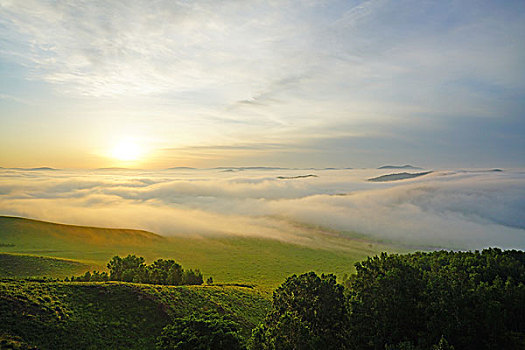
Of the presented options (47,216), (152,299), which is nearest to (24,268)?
(152,299)

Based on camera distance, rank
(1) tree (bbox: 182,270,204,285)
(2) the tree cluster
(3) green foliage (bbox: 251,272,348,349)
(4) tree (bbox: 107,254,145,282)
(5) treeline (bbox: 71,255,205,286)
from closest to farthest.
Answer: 1. (2) the tree cluster
2. (3) green foliage (bbox: 251,272,348,349)
3. (5) treeline (bbox: 71,255,205,286)
4. (4) tree (bbox: 107,254,145,282)
5. (1) tree (bbox: 182,270,204,285)

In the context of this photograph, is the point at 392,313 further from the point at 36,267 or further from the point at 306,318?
the point at 36,267

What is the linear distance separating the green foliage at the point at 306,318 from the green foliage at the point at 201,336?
3.18m

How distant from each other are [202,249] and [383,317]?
141m

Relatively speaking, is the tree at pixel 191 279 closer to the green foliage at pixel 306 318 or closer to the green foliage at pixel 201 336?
the green foliage at pixel 201 336

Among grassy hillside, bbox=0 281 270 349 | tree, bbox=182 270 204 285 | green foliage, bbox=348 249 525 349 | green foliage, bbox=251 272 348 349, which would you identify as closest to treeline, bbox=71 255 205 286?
tree, bbox=182 270 204 285

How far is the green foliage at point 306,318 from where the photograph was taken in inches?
1174

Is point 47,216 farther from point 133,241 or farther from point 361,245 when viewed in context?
point 361,245

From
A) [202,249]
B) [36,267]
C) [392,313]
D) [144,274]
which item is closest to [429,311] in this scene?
[392,313]

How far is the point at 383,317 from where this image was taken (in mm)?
29625

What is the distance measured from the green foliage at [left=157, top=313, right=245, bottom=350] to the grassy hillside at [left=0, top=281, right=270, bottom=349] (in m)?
11.0

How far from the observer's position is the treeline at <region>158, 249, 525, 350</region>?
88.5ft

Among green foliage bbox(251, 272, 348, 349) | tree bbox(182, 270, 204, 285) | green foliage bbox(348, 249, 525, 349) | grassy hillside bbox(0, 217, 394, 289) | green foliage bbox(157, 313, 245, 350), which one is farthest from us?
grassy hillside bbox(0, 217, 394, 289)

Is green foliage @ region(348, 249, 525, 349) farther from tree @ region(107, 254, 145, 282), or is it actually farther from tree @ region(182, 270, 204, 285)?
tree @ region(107, 254, 145, 282)
